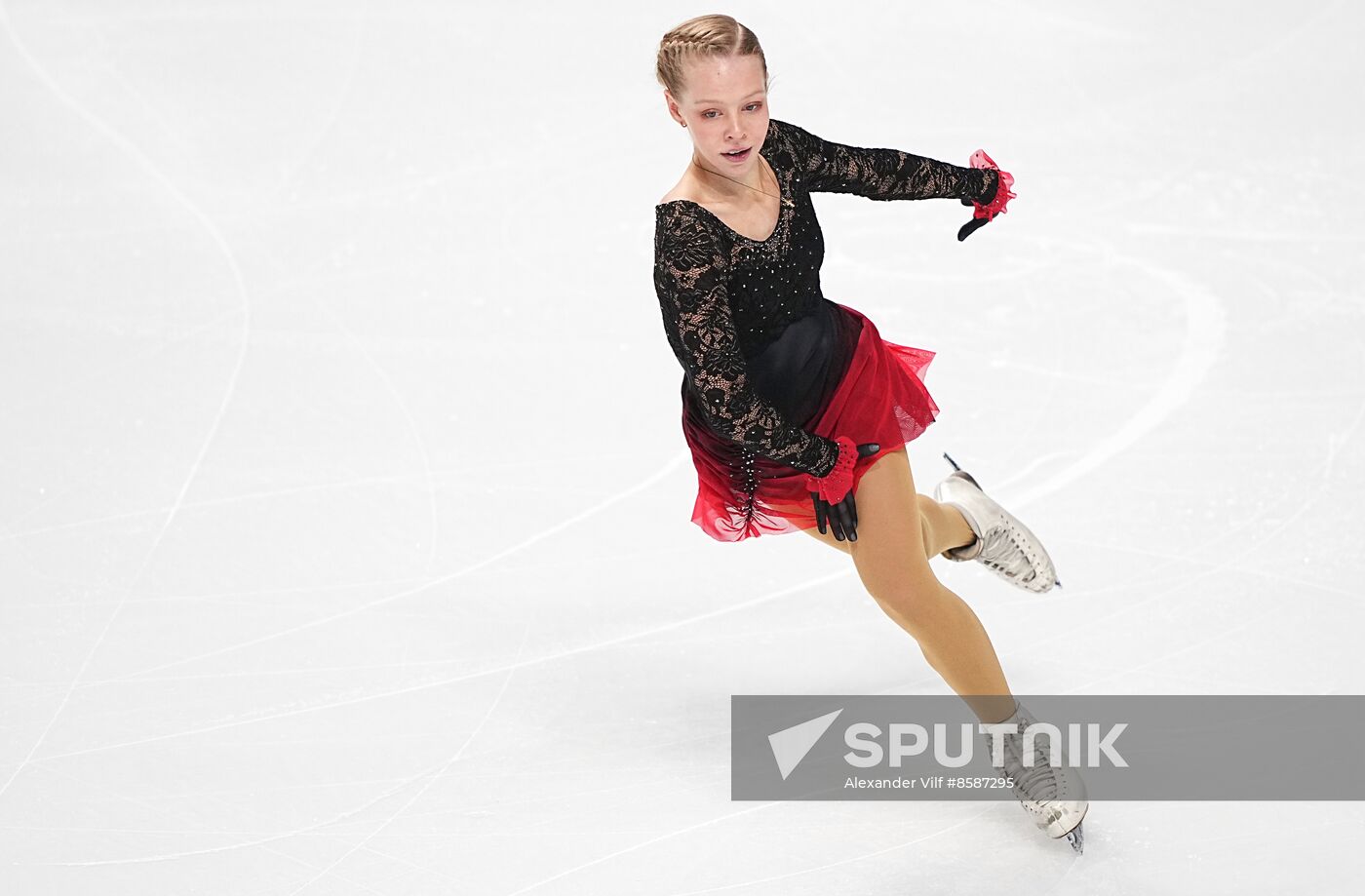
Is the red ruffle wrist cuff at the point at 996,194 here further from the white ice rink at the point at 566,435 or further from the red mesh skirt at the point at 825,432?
the white ice rink at the point at 566,435

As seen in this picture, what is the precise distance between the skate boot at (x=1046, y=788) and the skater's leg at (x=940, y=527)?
0.47m

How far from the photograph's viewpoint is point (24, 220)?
6.75 m

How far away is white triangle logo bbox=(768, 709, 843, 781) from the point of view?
3756mm

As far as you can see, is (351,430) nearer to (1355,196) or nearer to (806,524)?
(806,524)

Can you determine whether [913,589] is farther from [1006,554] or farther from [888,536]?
[1006,554]

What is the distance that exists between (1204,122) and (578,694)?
450cm

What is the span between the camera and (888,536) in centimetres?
340

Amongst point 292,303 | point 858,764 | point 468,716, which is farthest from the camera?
point 292,303

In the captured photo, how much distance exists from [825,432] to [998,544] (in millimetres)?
826

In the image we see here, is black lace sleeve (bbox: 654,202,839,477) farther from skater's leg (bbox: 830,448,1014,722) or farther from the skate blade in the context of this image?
the skate blade

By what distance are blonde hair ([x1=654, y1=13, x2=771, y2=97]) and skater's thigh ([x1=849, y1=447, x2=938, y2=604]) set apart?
849mm

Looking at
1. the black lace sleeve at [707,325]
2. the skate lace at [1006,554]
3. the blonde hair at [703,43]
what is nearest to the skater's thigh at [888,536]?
the black lace sleeve at [707,325]

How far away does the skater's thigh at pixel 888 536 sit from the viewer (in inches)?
133

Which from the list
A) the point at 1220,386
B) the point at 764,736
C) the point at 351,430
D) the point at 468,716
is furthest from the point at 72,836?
the point at 1220,386
